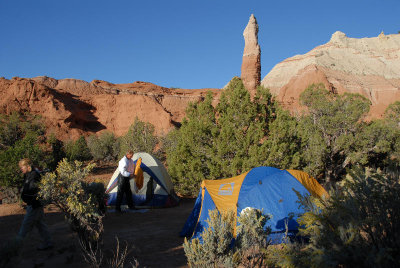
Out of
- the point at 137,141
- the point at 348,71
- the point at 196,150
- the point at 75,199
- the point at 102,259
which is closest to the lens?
the point at 75,199

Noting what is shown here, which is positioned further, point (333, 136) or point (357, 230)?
point (333, 136)

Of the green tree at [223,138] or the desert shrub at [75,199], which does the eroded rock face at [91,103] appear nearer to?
the green tree at [223,138]

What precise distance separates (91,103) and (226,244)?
49578 mm

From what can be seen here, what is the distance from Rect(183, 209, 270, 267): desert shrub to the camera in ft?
12.2

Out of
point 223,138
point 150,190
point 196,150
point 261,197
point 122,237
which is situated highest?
point 223,138

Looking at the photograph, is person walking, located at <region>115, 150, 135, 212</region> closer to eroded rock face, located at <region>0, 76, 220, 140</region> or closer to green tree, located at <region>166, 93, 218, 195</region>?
green tree, located at <region>166, 93, 218, 195</region>

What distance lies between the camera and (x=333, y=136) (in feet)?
52.7

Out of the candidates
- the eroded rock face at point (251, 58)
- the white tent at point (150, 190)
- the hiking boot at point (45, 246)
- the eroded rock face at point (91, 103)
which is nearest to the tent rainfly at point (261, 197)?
the hiking boot at point (45, 246)

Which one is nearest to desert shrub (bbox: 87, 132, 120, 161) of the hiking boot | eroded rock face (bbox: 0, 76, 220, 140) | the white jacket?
eroded rock face (bbox: 0, 76, 220, 140)

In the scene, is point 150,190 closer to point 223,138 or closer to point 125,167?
point 125,167

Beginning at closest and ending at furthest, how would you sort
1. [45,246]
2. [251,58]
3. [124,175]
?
[45,246] < [124,175] < [251,58]

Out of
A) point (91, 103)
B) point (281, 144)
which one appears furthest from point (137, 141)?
point (91, 103)

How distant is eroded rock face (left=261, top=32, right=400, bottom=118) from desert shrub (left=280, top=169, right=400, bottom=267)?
47.6 meters

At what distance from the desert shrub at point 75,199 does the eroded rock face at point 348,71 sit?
47350mm
